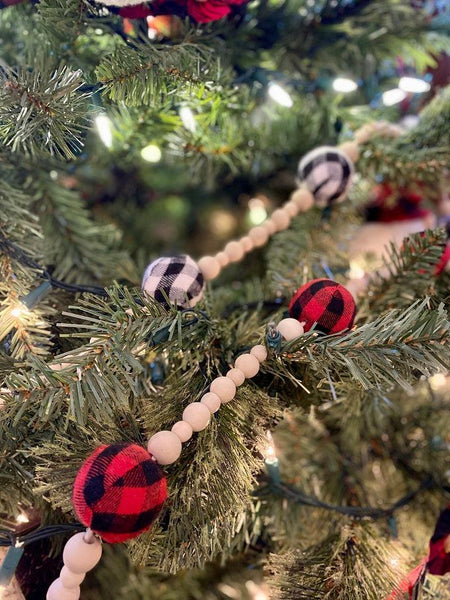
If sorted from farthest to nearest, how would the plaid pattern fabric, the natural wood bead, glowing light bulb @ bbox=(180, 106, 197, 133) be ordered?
1. the natural wood bead
2. glowing light bulb @ bbox=(180, 106, 197, 133)
3. the plaid pattern fabric

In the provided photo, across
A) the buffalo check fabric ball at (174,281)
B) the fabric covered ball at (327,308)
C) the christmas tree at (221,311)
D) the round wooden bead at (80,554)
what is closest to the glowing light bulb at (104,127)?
the christmas tree at (221,311)

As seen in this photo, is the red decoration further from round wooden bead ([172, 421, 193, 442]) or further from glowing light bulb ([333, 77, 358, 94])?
round wooden bead ([172, 421, 193, 442])

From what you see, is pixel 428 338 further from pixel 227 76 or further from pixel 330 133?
pixel 330 133

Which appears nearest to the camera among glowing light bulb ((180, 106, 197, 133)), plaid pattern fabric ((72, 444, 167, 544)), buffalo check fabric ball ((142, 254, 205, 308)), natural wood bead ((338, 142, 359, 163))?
plaid pattern fabric ((72, 444, 167, 544))

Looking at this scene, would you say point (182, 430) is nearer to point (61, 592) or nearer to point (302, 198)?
point (61, 592)

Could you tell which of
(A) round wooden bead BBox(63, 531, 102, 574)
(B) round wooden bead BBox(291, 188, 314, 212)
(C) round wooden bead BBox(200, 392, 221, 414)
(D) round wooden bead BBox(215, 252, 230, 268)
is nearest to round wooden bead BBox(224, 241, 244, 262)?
(D) round wooden bead BBox(215, 252, 230, 268)

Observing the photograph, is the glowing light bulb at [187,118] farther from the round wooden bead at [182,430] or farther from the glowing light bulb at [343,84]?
the round wooden bead at [182,430]

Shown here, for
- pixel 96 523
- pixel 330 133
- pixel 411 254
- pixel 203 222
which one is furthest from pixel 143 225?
pixel 96 523
